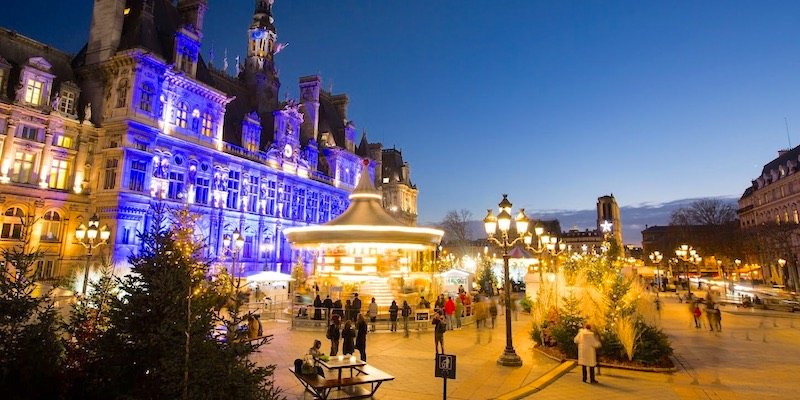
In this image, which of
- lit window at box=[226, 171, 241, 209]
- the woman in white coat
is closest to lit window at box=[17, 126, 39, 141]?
lit window at box=[226, 171, 241, 209]

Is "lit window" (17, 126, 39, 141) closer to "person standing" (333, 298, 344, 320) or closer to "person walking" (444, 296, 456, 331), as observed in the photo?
→ "person standing" (333, 298, 344, 320)

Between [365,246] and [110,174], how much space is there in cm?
1851

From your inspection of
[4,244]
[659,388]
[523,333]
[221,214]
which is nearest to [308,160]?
[221,214]

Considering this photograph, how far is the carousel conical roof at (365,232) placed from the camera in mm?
21859

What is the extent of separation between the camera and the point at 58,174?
27.9 meters

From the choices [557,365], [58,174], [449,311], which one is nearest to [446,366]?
[557,365]

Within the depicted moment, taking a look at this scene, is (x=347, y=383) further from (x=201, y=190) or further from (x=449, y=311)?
(x=201, y=190)

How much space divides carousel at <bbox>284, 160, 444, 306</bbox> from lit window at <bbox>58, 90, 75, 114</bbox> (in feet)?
59.9

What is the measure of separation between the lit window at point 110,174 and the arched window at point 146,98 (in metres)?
4.08

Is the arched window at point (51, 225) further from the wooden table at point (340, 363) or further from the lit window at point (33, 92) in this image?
the wooden table at point (340, 363)

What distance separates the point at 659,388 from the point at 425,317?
476 inches

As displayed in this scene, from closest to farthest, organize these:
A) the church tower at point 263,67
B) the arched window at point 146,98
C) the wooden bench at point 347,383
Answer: the wooden bench at point 347,383 < the arched window at point 146,98 < the church tower at point 263,67

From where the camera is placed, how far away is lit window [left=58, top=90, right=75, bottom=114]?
28.9 metres

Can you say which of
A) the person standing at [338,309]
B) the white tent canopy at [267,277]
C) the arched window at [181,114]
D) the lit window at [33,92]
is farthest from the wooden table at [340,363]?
the arched window at [181,114]
